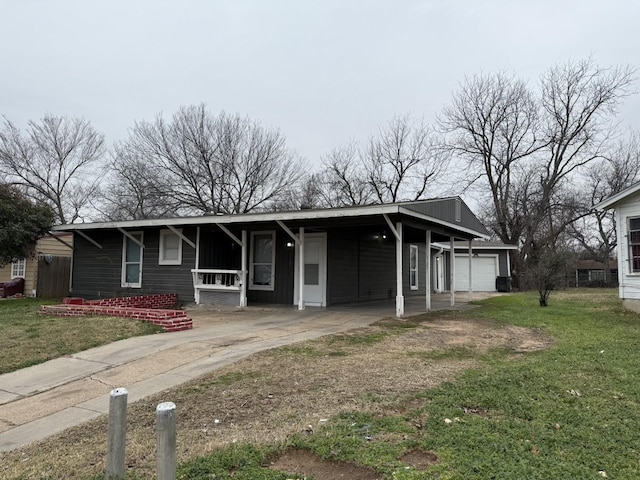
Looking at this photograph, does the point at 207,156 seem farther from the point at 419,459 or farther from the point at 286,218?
the point at 419,459

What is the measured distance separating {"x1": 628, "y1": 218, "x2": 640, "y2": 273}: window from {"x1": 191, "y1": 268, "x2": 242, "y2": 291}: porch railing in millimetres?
9951

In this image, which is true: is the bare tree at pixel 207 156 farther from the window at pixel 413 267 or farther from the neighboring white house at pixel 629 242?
the neighboring white house at pixel 629 242

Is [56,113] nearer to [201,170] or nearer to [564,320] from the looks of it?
[201,170]

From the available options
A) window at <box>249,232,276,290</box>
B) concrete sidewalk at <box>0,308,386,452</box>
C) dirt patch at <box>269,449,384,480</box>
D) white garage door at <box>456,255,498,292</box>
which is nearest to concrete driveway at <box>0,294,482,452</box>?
concrete sidewalk at <box>0,308,386,452</box>

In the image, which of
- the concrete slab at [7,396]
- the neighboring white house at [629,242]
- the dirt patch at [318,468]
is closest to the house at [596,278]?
the neighboring white house at [629,242]

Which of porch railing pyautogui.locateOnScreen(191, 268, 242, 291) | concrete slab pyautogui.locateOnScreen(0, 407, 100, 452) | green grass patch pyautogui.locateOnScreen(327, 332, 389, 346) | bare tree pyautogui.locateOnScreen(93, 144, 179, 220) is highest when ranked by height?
bare tree pyautogui.locateOnScreen(93, 144, 179, 220)

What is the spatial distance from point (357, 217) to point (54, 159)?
2637 cm

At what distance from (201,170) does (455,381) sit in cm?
2474

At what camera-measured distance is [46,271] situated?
1630cm

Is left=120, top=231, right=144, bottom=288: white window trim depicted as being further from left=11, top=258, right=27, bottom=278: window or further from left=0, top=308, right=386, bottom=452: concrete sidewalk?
left=0, top=308, right=386, bottom=452: concrete sidewalk

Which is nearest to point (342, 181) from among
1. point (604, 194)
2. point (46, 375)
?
point (604, 194)

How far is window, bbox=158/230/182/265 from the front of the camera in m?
13.6

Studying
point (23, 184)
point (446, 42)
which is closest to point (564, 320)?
point (446, 42)

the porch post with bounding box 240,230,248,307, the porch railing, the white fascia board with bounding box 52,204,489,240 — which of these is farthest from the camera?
the porch railing
